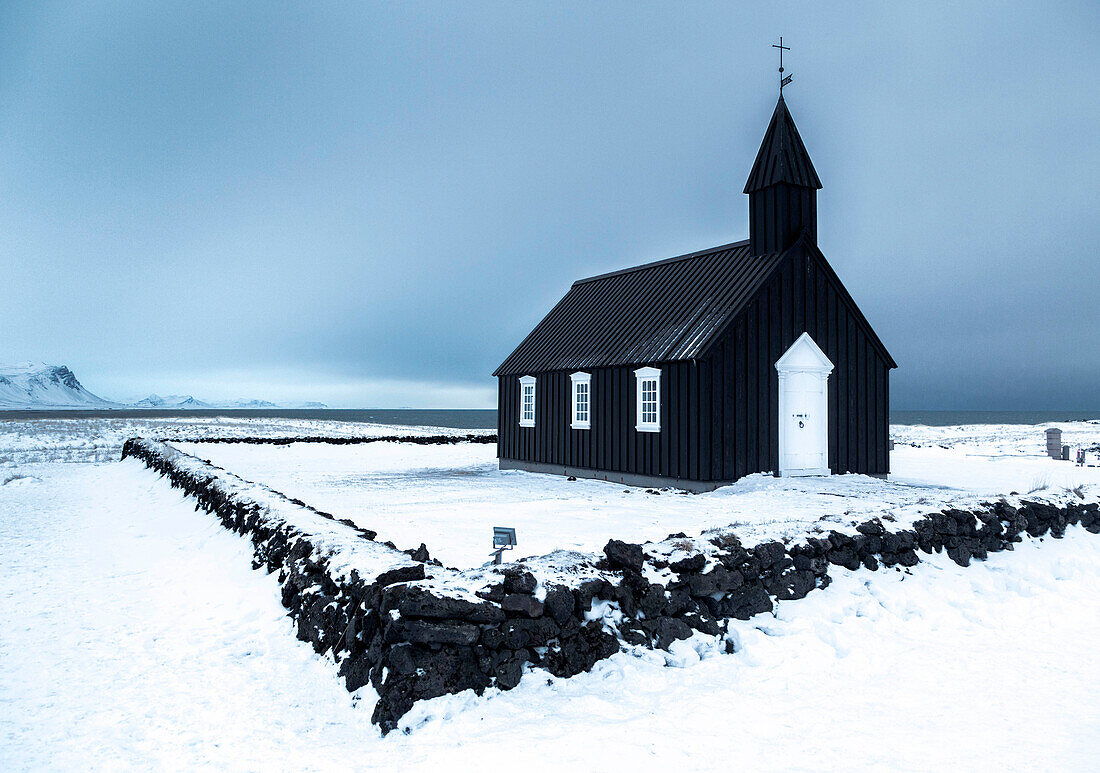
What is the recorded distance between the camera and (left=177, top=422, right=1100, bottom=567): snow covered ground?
10.0m

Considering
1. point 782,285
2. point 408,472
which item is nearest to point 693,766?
point 782,285

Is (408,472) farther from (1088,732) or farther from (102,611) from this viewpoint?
(1088,732)

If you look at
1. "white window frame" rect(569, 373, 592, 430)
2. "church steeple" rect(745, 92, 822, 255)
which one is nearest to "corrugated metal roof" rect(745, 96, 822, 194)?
"church steeple" rect(745, 92, 822, 255)

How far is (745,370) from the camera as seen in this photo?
17.6m

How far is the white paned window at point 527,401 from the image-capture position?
23703 mm

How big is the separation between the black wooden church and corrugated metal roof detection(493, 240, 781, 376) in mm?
58

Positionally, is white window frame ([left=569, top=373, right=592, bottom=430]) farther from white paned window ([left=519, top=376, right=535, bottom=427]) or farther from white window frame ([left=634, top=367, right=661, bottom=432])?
Result: white paned window ([left=519, top=376, right=535, bottom=427])

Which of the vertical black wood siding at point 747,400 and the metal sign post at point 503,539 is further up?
the vertical black wood siding at point 747,400

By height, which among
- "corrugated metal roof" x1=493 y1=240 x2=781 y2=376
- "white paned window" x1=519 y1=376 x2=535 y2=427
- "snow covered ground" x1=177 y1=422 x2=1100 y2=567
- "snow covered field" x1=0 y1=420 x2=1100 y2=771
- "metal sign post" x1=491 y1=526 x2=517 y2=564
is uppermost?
"corrugated metal roof" x1=493 y1=240 x2=781 y2=376

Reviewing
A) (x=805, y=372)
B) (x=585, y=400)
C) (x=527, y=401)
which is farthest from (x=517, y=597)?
(x=527, y=401)

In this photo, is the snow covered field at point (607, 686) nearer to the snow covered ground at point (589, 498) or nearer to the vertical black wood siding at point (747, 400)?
the snow covered ground at point (589, 498)

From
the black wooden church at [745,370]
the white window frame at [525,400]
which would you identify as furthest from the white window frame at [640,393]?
the white window frame at [525,400]

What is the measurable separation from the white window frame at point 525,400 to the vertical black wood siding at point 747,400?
1.93 metres

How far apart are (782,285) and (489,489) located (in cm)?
885
